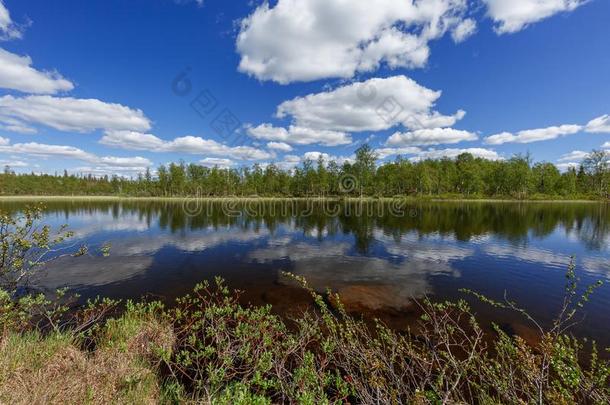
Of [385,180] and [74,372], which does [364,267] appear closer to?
[74,372]

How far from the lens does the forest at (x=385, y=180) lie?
12619 cm

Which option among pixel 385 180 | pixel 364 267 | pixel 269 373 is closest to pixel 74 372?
pixel 269 373

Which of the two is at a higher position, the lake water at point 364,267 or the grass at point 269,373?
the grass at point 269,373

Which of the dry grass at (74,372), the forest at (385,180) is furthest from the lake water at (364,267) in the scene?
the forest at (385,180)

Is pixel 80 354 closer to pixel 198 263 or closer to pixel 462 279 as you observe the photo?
pixel 198 263

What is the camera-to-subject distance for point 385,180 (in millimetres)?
136500

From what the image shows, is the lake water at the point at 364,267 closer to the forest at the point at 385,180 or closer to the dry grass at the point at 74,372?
the dry grass at the point at 74,372

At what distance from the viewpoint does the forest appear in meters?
126

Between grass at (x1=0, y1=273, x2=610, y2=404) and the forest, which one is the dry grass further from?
the forest

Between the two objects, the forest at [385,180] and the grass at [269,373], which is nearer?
the grass at [269,373]

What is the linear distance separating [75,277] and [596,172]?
189 m

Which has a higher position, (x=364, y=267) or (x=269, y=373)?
(x=269, y=373)

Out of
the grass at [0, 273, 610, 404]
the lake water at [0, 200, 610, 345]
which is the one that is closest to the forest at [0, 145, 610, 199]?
the lake water at [0, 200, 610, 345]

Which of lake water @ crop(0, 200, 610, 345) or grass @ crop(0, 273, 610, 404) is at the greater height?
grass @ crop(0, 273, 610, 404)
